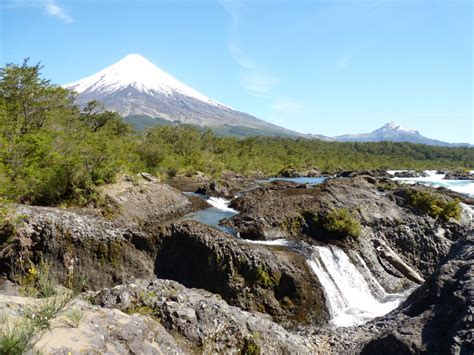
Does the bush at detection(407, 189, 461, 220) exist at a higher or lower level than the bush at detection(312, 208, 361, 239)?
higher

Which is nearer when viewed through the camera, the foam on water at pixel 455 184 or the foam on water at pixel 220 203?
the foam on water at pixel 220 203

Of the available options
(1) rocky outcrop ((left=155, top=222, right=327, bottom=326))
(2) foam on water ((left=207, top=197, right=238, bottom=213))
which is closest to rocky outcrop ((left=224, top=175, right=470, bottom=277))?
(2) foam on water ((left=207, top=197, right=238, bottom=213))

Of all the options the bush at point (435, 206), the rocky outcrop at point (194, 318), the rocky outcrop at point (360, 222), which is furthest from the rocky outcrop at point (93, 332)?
the bush at point (435, 206)

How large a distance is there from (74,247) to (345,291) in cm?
1251

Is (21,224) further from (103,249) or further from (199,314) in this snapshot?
(199,314)

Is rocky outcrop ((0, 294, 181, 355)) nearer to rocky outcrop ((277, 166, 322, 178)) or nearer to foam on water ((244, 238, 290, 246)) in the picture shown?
foam on water ((244, 238, 290, 246))

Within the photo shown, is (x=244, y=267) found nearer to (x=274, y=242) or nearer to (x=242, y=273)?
(x=242, y=273)

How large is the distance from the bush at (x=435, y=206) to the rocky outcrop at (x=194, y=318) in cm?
1980

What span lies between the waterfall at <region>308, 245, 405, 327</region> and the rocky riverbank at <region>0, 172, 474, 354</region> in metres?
0.45

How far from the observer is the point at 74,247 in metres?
14.1

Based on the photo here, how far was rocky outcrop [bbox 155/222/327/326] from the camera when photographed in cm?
1440

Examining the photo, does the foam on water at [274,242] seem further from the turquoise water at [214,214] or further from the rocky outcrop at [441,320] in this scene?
the rocky outcrop at [441,320]

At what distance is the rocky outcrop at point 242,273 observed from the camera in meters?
14.4

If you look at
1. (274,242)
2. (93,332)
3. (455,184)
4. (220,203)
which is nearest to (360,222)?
(274,242)
